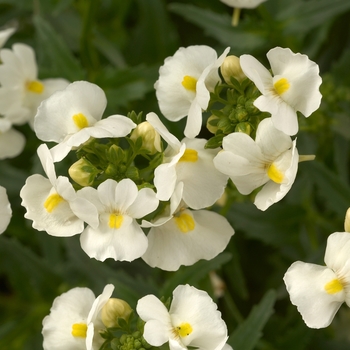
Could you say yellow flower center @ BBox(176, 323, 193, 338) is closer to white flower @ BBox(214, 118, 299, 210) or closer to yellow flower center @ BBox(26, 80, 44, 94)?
white flower @ BBox(214, 118, 299, 210)

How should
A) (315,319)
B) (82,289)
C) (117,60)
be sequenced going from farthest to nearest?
1. (117,60)
2. (82,289)
3. (315,319)

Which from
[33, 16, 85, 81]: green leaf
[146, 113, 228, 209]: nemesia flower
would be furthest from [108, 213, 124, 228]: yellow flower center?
[33, 16, 85, 81]: green leaf

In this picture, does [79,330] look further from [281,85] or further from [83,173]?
[281,85]

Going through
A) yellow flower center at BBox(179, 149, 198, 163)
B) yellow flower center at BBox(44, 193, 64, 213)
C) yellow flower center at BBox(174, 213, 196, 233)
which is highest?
yellow flower center at BBox(179, 149, 198, 163)

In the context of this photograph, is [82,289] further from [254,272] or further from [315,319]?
[254,272]

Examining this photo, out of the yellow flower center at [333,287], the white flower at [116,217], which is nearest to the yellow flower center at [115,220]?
the white flower at [116,217]

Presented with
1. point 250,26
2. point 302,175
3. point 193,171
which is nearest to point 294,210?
point 302,175
